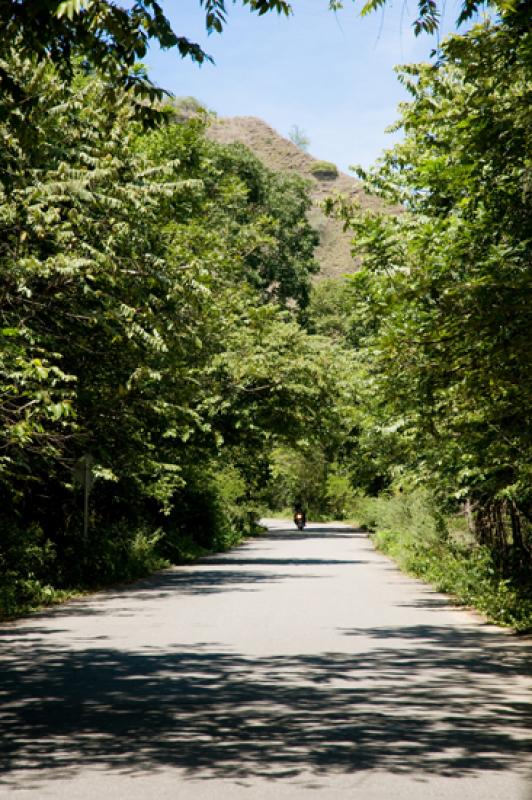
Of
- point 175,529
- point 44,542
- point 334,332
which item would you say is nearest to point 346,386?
point 175,529

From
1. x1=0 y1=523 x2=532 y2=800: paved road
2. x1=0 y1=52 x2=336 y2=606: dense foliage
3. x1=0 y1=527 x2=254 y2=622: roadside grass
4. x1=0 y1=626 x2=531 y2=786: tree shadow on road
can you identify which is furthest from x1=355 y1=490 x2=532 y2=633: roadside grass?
x1=0 y1=527 x2=254 y2=622: roadside grass

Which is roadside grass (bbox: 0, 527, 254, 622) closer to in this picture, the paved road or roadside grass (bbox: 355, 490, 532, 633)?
the paved road

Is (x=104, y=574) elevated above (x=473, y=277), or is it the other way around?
(x=473, y=277)

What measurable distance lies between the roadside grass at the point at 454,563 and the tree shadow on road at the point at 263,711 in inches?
138

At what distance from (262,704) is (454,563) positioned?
13444mm

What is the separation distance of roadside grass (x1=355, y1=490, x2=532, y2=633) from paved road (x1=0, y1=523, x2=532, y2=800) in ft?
2.03

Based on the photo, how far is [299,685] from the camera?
33.1 ft

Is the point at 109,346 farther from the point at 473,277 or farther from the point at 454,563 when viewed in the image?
the point at 473,277

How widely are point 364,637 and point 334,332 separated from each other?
91192mm

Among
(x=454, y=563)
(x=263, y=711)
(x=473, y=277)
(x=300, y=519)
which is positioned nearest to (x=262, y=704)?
(x=263, y=711)

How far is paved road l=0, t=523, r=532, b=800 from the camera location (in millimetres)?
6523

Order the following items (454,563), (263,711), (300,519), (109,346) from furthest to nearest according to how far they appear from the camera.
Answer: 1. (300,519)
2. (454,563)
3. (109,346)
4. (263,711)

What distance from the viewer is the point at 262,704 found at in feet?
30.0

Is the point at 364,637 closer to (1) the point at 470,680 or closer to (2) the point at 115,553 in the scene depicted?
(1) the point at 470,680
